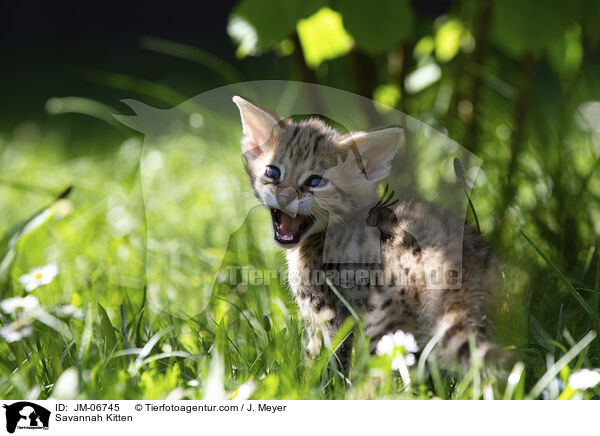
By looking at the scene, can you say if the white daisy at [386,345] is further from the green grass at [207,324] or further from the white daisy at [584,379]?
the white daisy at [584,379]

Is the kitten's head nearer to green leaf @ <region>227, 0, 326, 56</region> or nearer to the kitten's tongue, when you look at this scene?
the kitten's tongue

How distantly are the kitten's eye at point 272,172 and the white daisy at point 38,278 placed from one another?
60 centimetres

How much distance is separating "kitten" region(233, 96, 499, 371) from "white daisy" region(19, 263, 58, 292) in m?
0.57

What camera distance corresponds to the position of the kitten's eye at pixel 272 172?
3.97ft

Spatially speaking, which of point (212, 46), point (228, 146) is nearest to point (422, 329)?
point (228, 146)

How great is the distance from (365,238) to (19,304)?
78 cm

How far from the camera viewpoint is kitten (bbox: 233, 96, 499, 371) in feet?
3.73

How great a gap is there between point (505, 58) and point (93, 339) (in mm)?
1516

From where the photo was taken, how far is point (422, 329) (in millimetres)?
1143

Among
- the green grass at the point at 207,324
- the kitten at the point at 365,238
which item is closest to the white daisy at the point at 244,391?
the green grass at the point at 207,324
